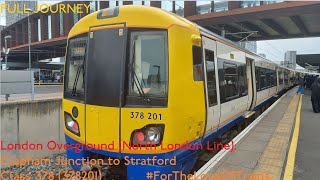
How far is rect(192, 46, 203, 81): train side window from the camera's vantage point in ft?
14.7

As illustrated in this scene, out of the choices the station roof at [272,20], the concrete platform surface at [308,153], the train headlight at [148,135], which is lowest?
the concrete platform surface at [308,153]

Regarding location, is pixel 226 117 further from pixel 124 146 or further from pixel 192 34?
pixel 124 146

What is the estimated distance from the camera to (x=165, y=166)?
4.03 meters

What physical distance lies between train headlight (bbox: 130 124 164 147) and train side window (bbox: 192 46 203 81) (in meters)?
1.02

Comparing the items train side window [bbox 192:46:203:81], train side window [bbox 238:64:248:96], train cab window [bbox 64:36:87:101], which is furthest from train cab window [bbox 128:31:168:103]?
train side window [bbox 238:64:248:96]

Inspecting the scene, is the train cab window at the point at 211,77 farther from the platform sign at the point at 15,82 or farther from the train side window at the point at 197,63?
the platform sign at the point at 15,82

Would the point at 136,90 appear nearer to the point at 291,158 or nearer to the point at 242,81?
the point at 291,158

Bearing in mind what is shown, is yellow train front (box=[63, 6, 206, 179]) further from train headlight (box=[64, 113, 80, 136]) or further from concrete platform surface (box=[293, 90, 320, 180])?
concrete platform surface (box=[293, 90, 320, 180])

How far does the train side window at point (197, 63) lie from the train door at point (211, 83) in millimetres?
248

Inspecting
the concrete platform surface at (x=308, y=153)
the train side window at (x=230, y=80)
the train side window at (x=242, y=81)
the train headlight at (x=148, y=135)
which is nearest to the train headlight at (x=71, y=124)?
the train headlight at (x=148, y=135)

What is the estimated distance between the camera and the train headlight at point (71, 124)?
15.4 ft

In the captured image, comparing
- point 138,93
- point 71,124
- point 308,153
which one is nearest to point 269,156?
point 308,153

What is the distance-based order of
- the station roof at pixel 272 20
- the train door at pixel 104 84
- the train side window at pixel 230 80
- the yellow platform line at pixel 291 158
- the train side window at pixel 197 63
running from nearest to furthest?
1. the train door at pixel 104 84
2. the train side window at pixel 197 63
3. the yellow platform line at pixel 291 158
4. the train side window at pixel 230 80
5. the station roof at pixel 272 20

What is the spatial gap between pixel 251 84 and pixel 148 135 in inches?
256
